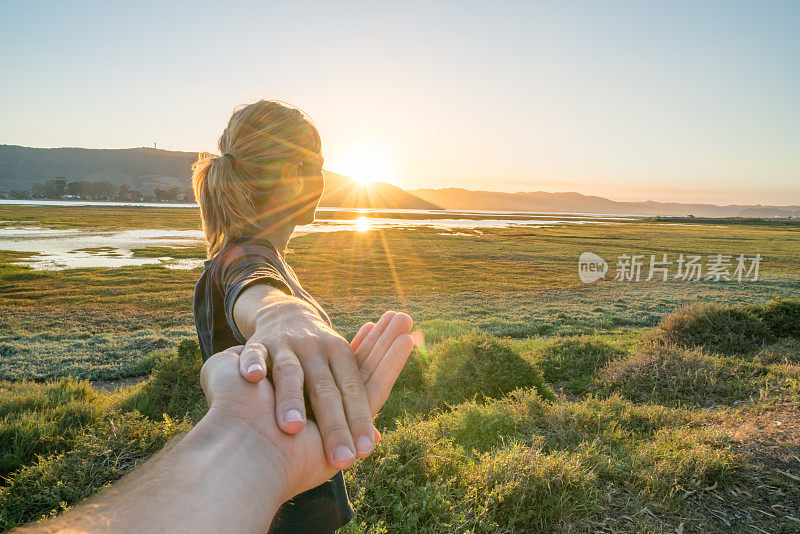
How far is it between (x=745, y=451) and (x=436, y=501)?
4152 millimetres

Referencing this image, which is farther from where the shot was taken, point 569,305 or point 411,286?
point 411,286

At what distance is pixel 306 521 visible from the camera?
5.33 feet

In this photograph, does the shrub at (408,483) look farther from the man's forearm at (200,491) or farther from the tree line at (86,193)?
the tree line at (86,193)

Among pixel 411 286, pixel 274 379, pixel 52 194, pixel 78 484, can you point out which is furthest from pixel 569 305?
pixel 52 194

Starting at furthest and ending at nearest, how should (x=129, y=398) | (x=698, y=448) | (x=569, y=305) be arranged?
(x=569, y=305), (x=129, y=398), (x=698, y=448)

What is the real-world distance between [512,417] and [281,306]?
6.11 m

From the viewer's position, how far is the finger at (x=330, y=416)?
100cm

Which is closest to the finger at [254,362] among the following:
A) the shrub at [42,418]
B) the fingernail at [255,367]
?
the fingernail at [255,367]

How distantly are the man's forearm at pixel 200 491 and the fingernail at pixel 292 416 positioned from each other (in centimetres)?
6

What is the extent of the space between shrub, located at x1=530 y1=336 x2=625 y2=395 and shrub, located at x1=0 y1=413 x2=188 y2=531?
845cm

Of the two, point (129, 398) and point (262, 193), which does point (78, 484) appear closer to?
point (262, 193)

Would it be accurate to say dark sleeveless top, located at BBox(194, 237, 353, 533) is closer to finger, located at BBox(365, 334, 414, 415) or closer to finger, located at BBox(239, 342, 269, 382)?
finger, located at BBox(365, 334, 414, 415)

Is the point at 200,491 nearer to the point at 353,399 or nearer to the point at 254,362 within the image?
the point at 254,362

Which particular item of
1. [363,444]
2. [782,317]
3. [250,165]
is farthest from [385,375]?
[782,317]
